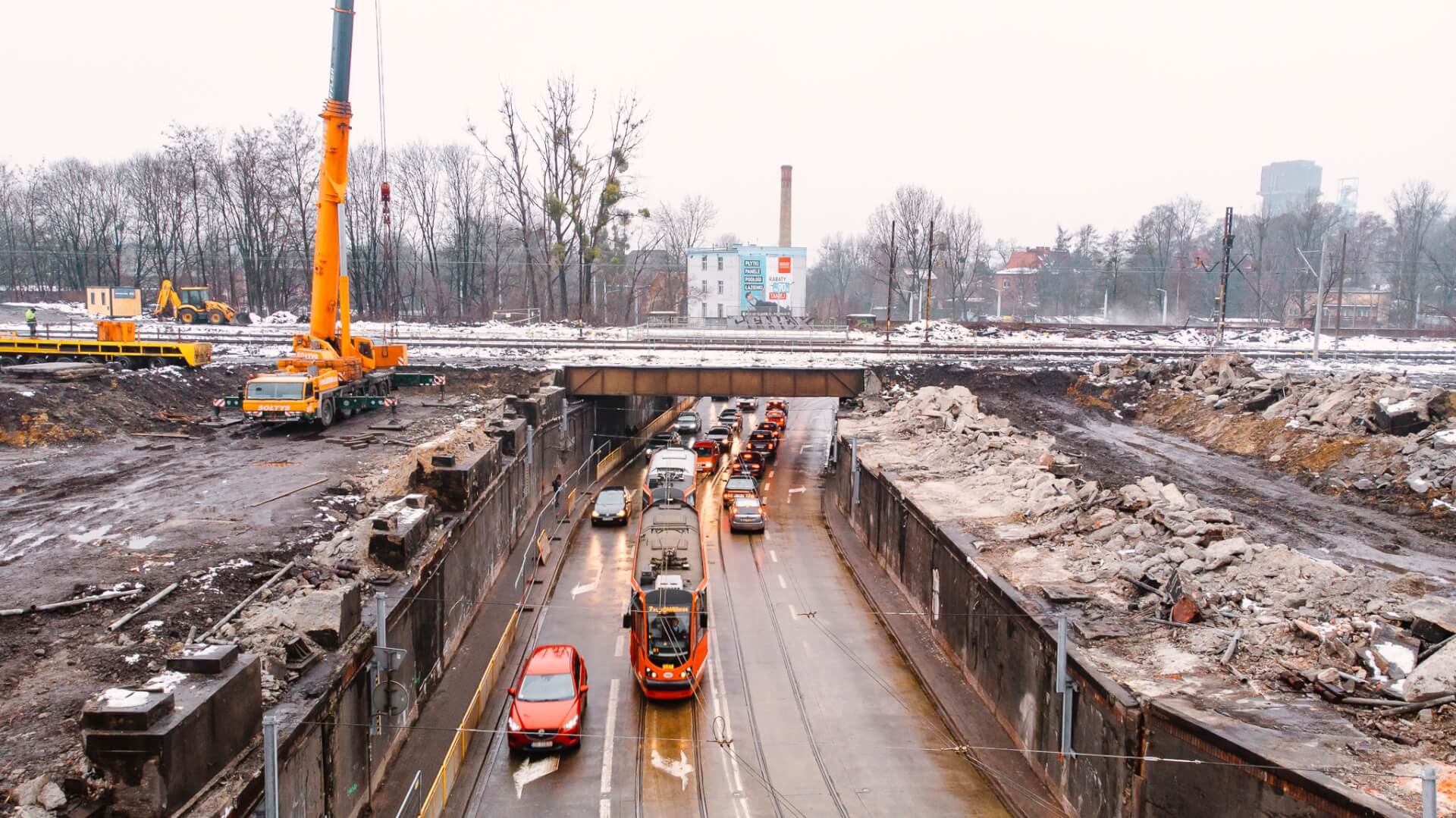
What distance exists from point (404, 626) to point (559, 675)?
289cm

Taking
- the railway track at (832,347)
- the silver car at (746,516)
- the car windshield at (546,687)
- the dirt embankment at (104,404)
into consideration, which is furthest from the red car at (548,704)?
the railway track at (832,347)

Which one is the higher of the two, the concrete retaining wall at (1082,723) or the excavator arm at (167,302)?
the excavator arm at (167,302)

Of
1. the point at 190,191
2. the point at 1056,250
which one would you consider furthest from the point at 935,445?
the point at 1056,250

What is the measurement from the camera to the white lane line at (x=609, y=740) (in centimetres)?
1539

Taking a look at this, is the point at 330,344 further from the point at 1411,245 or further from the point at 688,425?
the point at 1411,245

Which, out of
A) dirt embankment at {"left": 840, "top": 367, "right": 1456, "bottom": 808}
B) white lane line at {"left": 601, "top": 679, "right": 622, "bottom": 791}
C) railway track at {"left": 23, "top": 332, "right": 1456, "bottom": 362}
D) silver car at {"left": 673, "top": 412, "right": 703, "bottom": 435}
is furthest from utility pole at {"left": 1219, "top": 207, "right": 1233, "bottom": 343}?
white lane line at {"left": 601, "top": 679, "right": 622, "bottom": 791}

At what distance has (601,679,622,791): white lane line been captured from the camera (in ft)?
50.5

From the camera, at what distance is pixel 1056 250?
117 m

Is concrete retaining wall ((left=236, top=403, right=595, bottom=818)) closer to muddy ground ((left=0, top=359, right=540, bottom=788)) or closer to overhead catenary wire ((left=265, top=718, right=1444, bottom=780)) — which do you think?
overhead catenary wire ((left=265, top=718, right=1444, bottom=780))

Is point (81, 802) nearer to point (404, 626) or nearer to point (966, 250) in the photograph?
point (404, 626)

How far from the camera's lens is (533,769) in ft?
52.2

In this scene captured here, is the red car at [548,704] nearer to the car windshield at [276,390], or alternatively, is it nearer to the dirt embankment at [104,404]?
the car windshield at [276,390]

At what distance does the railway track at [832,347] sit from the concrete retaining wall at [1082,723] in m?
26.3

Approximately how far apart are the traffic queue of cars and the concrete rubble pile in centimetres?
825
